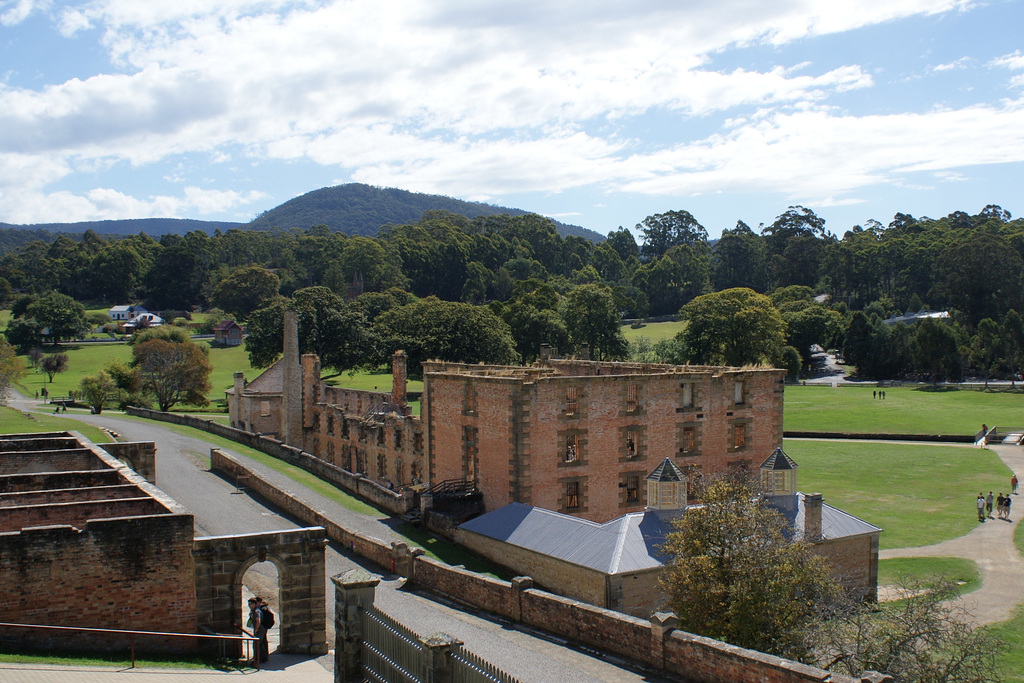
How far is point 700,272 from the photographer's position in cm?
16962

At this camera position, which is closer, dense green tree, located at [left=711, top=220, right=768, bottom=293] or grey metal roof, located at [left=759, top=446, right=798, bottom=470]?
grey metal roof, located at [left=759, top=446, right=798, bottom=470]

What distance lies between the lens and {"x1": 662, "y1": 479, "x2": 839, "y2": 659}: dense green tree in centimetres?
2084

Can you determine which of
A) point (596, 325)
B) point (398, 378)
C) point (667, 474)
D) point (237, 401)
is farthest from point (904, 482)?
point (596, 325)

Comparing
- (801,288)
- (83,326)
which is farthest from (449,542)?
(801,288)

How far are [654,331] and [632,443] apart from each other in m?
107

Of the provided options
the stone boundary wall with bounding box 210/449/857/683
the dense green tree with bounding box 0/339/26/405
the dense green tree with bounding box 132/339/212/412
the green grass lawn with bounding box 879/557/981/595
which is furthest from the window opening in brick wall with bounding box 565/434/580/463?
the dense green tree with bounding box 132/339/212/412

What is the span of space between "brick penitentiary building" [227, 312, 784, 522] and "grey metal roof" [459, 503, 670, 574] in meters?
3.07

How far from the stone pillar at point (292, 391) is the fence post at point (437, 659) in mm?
46069

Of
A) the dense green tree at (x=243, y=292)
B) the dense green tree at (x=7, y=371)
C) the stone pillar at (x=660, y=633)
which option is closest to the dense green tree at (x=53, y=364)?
the dense green tree at (x=7, y=371)

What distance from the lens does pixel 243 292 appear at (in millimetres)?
141875

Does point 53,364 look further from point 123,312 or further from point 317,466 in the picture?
point 317,466

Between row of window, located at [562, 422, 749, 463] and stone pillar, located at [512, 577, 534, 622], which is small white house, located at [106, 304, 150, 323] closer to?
row of window, located at [562, 422, 749, 463]

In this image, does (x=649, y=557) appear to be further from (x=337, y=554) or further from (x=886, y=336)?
(x=886, y=336)

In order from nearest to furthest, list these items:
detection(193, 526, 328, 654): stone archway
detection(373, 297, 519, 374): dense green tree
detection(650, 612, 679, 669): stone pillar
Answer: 1. detection(193, 526, 328, 654): stone archway
2. detection(650, 612, 679, 669): stone pillar
3. detection(373, 297, 519, 374): dense green tree
